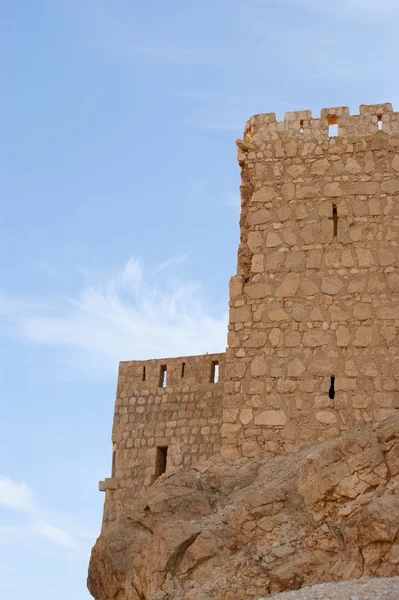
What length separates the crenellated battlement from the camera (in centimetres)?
1366

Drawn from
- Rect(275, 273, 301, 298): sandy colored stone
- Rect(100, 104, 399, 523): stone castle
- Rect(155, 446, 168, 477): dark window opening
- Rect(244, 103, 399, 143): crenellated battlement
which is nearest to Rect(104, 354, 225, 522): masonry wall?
Rect(155, 446, 168, 477): dark window opening

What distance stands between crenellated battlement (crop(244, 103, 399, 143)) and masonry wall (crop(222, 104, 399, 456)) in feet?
0.05

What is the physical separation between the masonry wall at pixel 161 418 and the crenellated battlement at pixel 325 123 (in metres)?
5.07

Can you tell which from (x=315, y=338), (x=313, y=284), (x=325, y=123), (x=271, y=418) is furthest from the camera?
(x=325, y=123)

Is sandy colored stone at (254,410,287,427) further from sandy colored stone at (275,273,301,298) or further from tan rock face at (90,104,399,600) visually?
A: sandy colored stone at (275,273,301,298)

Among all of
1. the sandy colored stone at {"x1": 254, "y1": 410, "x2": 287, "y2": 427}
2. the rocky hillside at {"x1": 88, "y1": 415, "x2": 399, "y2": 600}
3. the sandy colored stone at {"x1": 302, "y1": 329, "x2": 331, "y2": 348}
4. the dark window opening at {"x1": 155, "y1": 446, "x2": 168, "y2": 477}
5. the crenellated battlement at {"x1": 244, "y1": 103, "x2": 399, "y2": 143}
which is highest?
the crenellated battlement at {"x1": 244, "y1": 103, "x2": 399, "y2": 143}

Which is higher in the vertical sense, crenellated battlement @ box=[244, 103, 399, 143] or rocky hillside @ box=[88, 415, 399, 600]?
crenellated battlement @ box=[244, 103, 399, 143]

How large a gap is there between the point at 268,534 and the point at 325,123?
20.3 feet

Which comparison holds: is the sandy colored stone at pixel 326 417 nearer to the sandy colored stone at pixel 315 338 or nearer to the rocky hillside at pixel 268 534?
the sandy colored stone at pixel 315 338

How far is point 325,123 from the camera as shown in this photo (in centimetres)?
1379

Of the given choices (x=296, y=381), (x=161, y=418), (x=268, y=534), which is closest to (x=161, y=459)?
A: (x=161, y=418)

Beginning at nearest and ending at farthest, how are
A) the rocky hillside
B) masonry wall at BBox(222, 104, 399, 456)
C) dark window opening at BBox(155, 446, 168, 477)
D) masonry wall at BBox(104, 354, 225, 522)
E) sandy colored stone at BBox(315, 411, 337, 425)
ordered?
1. the rocky hillside
2. sandy colored stone at BBox(315, 411, 337, 425)
3. masonry wall at BBox(222, 104, 399, 456)
4. masonry wall at BBox(104, 354, 225, 522)
5. dark window opening at BBox(155, 446, 168, 477)

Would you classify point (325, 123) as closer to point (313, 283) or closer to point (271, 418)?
point (313, 283)

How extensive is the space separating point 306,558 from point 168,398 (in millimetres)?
8528
